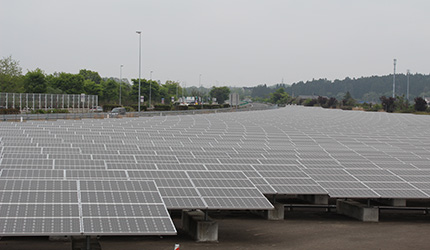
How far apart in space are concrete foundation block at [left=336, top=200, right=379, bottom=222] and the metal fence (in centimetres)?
6329

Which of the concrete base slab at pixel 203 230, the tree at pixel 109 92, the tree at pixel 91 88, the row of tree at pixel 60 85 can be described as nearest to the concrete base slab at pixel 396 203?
the concrete base slab at pixel 203 230

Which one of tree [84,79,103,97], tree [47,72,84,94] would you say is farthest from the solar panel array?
tree [84,79,103,97]

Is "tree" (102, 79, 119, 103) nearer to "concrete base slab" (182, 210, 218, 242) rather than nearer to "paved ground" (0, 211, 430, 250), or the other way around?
"paved ground" (0, 211, 430, 250)

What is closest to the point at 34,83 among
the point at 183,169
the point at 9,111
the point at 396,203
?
the point at 9,111

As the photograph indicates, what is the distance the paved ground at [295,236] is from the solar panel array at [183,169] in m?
1.46

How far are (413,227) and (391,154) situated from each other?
29.2ft

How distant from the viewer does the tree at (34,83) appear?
105312 mm

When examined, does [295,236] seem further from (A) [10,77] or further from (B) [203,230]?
(A) [10,77]

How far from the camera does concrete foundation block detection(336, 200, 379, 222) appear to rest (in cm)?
2408

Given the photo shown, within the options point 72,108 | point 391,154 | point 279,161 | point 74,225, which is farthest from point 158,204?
point 72,108

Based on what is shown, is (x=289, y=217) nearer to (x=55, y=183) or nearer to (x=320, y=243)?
(x=320, y=243)

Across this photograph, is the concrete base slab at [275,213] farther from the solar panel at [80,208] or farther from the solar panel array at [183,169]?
the solar panel at [80,208]

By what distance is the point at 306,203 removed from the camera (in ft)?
94.8

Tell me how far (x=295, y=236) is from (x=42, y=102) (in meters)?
73.9
